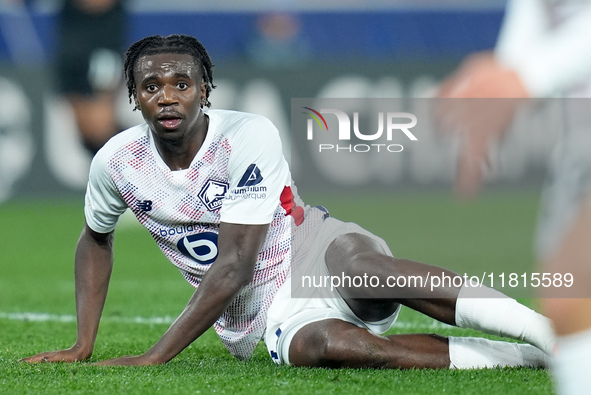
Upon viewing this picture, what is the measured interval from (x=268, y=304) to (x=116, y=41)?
866 cm

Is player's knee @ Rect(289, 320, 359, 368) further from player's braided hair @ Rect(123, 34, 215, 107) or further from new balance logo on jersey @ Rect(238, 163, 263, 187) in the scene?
player's braided hair @ Rect(123, 34, 215, 107)

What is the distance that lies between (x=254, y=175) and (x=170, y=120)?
403mm

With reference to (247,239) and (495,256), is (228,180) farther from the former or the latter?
(495,256)

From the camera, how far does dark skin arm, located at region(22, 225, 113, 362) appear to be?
4148 millimetres

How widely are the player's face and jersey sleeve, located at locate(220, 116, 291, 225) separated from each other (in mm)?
233

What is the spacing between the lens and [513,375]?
3633 mm

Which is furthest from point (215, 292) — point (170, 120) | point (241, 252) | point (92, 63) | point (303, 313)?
point (92, 63)

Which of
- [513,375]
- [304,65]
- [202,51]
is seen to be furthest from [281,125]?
[513,375]

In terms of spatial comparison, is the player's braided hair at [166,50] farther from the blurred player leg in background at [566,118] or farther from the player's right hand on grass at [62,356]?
the blurred player leg in background at [566,118]

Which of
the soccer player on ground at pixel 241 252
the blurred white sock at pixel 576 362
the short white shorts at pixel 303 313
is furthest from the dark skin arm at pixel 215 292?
the blurred white sock at pixel 576 362

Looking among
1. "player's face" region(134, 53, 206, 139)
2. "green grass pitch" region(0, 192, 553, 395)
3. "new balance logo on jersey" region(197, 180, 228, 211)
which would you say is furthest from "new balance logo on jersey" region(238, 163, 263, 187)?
"green grass pitch" region(0, 192, 553, 395)

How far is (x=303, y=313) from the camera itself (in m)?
4.07

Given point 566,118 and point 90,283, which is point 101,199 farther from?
point 566,118

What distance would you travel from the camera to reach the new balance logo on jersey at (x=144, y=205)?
414 centimetres
